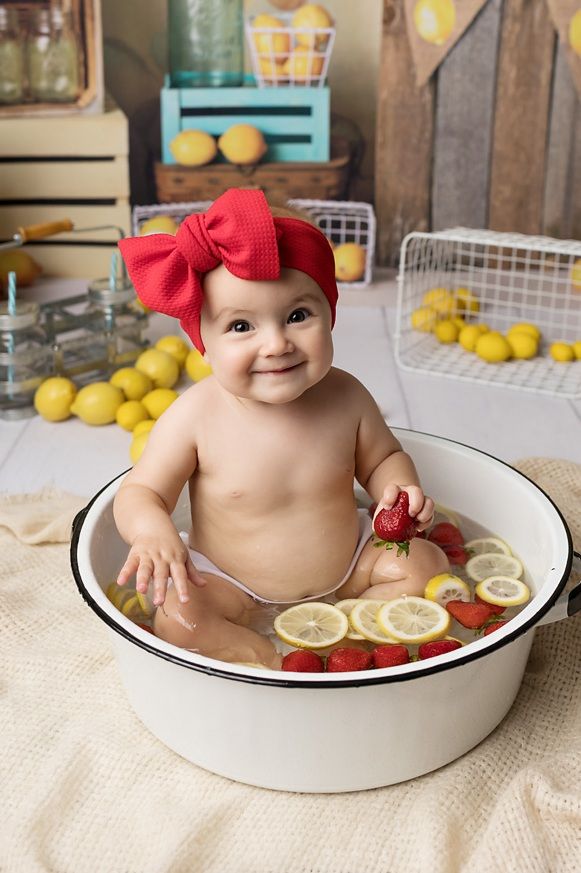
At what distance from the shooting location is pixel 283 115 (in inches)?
133

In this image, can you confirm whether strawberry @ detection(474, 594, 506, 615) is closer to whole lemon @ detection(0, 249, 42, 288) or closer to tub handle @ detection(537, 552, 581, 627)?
tub handle @ detection(537, 552, 581, 627)

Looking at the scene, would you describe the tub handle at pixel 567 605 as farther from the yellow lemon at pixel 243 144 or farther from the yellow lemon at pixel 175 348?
the yellow lemon at pixel 243 144

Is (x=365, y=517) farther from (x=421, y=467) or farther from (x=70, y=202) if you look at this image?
(x=70, y=202)

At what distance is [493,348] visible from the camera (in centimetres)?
253

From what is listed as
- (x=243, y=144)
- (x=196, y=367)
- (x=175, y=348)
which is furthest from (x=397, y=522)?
(x=243, y=144)

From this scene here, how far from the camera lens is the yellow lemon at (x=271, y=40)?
327cm

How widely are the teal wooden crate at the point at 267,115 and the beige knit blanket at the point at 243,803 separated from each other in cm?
245

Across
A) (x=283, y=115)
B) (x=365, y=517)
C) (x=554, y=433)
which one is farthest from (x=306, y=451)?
(x=283, y=115)

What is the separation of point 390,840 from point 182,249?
0.65 metres

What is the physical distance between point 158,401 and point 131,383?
0.11 metres

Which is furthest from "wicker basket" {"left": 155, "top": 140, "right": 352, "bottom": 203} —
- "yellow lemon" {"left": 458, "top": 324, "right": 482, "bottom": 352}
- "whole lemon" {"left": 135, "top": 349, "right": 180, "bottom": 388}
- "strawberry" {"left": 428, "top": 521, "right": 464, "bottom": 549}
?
"strawberry" {"left": 428, "top": 521, "right": 464, "bottom": 549}

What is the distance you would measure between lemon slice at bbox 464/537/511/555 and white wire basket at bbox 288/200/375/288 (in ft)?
6.13

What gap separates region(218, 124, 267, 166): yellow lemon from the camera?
3277 millimetres

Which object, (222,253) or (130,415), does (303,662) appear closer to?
(222,253)
